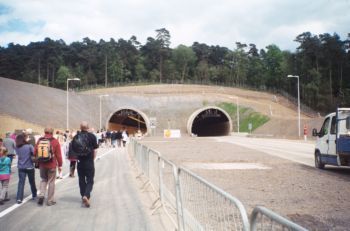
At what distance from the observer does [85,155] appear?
32.9ft

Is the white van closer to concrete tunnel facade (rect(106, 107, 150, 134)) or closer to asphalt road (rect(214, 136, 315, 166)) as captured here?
asphalt road (rect(214, 136, 315, 166))

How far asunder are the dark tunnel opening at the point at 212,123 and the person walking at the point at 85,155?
212 feet

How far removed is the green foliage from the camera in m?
75.2

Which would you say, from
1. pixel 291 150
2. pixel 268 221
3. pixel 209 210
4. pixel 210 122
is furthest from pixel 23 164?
pixel 210 122

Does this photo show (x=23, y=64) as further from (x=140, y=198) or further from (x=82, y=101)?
(x=140, y=198)

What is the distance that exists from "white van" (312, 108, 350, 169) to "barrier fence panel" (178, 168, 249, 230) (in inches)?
395

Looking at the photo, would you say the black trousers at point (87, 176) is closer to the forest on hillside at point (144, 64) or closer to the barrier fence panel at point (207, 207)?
the barrier fence panel at point (207, 207)

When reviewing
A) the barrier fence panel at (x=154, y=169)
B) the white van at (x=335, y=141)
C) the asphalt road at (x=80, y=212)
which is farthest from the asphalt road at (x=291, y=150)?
the asphalt road at (x=80, y=212)

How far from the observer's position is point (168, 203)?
9.73 meters

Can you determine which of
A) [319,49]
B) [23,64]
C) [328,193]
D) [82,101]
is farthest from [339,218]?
[23,64]

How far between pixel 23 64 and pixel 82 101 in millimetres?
69268

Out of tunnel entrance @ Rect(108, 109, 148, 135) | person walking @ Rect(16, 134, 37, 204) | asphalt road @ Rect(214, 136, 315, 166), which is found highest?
tunnel entrance @ Rect(108, 109, 148, 135)

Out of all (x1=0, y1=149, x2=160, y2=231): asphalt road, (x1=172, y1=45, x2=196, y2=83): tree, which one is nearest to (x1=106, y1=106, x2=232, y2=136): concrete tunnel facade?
(x1=0, y1=149, x2=160, y2=231): asphalt road

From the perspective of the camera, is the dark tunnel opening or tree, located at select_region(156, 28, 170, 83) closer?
the dark tunnel opening
